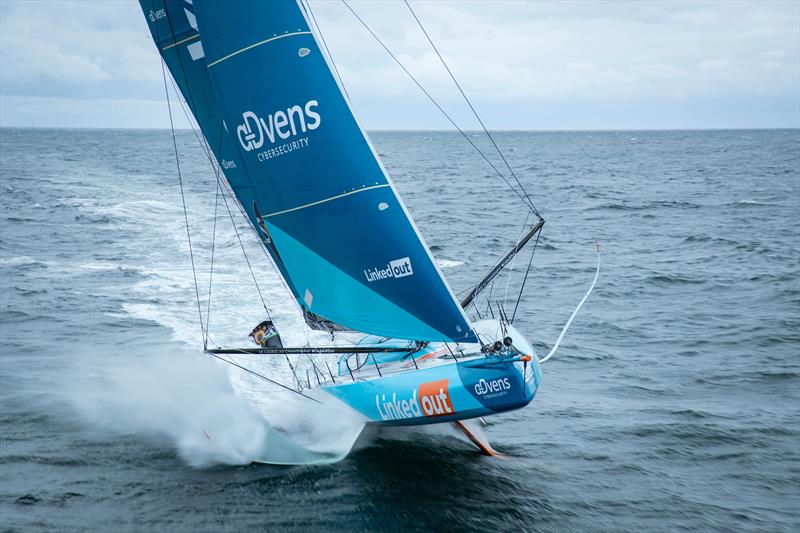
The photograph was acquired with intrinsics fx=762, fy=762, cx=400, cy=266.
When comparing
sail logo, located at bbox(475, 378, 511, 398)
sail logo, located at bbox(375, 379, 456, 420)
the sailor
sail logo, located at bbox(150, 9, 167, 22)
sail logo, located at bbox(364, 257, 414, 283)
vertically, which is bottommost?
sail logo, located at bbox(375, 379, 456, 420)

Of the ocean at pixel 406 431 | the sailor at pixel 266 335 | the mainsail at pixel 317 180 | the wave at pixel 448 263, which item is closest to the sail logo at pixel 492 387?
the mainsail at pixel 317 180

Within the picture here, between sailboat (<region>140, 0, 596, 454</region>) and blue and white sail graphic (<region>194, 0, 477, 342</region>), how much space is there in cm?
2

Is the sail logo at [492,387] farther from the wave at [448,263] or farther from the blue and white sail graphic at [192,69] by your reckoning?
the wave at [448,263]

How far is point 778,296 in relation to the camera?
2066cm

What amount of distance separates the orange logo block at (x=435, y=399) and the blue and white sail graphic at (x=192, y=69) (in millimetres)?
2593

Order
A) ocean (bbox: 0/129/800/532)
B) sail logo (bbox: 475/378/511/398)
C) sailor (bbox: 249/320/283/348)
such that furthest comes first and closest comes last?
sailor (bbox: 249/320/283/348) < sail logo (bbox: 475/378/511/398) < ocean (bbox: 0/129/800/532)

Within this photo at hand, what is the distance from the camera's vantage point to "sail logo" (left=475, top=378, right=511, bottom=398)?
10156mm

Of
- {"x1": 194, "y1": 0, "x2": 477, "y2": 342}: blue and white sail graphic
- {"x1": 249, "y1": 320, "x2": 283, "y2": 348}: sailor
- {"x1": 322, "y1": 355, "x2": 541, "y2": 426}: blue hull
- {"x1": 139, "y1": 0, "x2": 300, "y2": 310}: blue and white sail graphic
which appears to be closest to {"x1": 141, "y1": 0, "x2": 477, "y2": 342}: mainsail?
{"x1": 194, "y1": 0, "x2": 477, "y2": 342}: blue and white sail graphic

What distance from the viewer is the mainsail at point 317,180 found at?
31.3 feet

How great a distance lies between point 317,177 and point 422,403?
11.3 feet

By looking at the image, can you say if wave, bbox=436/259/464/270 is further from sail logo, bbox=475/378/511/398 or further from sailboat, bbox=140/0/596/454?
sail logo, bbox=475/378/511/398

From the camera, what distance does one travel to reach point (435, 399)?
10500 millimetres

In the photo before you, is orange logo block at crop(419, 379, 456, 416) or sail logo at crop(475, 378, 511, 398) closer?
sail logo at crop(475, 378, 511, 398)

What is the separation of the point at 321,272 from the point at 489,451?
385 centimetres
